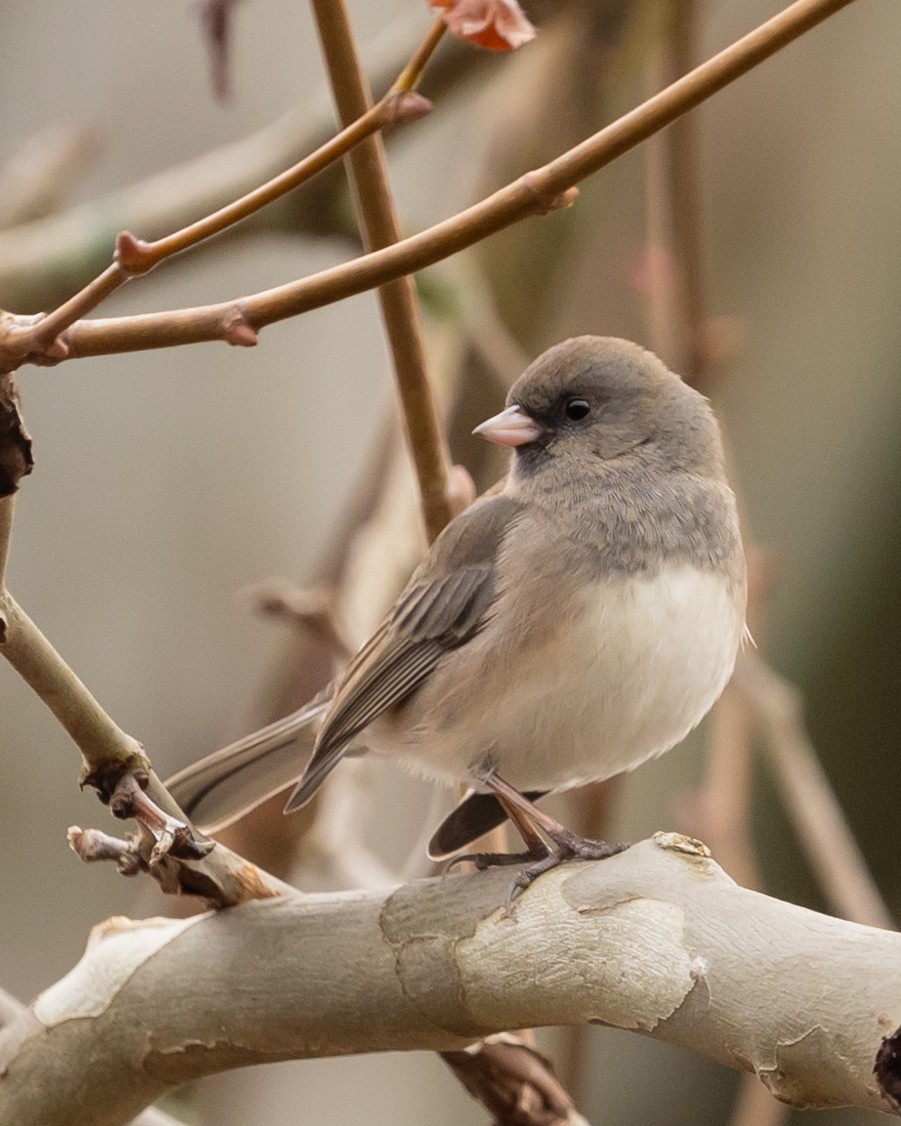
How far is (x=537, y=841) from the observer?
1349 millimetres

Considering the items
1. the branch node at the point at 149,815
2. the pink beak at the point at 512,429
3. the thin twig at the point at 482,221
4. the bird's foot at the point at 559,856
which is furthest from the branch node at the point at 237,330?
the pink beak at the point at 512,429

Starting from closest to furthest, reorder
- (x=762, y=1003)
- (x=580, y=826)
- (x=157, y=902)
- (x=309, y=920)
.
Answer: (x=762, y=1003)
(x=309, y=920)
(x=580, y=826)
(x=157, y=902)

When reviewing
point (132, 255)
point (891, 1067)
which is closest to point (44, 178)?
point (132, 255)

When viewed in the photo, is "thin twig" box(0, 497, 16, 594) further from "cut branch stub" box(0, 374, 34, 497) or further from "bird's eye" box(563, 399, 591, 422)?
"bird's eye" box(563, 399, 591, 422)

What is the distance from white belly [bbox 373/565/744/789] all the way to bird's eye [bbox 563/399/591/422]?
27 cm

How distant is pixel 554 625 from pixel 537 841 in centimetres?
22

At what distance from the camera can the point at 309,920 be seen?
1160mm

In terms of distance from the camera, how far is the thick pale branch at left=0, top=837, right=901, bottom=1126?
823mm

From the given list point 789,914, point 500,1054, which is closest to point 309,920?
point 500,1054

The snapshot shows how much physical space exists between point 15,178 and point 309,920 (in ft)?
5.78

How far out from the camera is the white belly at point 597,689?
1416mm

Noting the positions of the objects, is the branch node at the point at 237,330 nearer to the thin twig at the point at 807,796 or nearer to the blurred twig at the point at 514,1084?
the blurred twig at the point at 514,1084

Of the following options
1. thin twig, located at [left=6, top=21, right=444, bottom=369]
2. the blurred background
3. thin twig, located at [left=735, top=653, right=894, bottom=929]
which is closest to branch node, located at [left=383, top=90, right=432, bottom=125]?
thin twig, located at [left=6, top=21, right=444, bottom=369]

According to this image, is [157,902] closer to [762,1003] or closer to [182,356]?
[762,1003]
